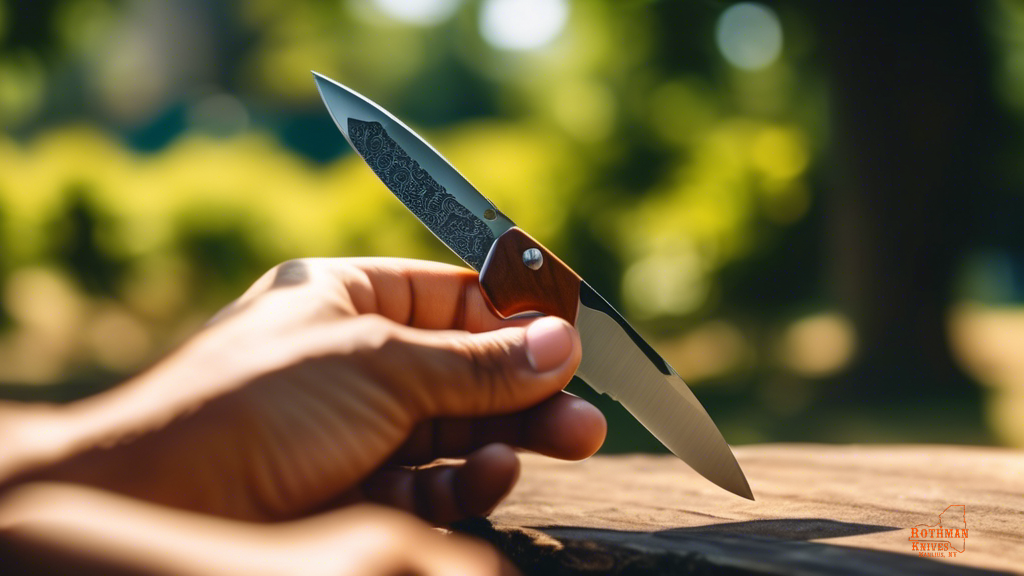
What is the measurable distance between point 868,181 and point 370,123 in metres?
5.11

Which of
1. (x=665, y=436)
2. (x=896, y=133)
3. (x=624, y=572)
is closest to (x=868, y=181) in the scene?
(x=896, y=133)

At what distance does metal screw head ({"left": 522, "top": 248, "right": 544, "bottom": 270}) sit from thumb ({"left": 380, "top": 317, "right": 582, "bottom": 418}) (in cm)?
16

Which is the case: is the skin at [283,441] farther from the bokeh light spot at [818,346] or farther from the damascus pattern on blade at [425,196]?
the bokeh light spot at [818,346]

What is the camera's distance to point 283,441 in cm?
103

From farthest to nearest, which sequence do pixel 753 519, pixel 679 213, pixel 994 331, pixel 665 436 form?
pixel 994 331
pixel 679 213
pixel 665 436
pixel 753 519

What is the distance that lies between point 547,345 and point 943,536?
2.35 ft

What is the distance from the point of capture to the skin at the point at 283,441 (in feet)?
2.50

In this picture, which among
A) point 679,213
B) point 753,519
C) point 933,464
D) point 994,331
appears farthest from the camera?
point 994,331

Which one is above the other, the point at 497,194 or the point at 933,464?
the point at 497,194

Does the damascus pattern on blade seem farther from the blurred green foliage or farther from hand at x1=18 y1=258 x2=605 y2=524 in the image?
the blurred green foliage

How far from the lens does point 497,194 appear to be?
5992 mm

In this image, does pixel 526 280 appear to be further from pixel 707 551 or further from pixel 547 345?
pixel 707 551

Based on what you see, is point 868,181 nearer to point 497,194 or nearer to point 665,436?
point 497,194

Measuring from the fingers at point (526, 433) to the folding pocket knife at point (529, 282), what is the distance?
8cm
